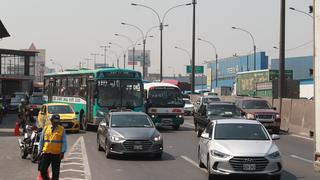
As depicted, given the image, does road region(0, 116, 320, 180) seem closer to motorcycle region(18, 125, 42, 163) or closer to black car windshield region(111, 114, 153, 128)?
motorcycle region(18, 125, 42, 163)

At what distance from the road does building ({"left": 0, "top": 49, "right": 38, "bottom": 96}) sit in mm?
73595

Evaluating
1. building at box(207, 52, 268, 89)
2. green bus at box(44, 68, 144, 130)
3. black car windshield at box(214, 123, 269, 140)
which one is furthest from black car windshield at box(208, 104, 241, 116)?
building at box(207, 52, 268, 89)

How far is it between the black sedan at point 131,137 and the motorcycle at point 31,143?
2111 mm

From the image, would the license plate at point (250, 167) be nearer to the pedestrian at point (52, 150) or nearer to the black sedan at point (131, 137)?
the pedestrian at point (52, 150)

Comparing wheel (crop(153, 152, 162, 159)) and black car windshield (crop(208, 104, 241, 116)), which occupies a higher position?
black car windshield (crop(208, 104, 241, 116))

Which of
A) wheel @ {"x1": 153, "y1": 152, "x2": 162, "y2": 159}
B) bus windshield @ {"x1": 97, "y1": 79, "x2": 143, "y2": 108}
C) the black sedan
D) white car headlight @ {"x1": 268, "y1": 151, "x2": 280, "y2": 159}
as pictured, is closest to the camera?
white car headlight @ {"x1": 268, "y1": 151, "x2": 280, "y2": 159}

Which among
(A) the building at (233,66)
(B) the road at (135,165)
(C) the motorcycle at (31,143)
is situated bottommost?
(B) the road at (135,165)

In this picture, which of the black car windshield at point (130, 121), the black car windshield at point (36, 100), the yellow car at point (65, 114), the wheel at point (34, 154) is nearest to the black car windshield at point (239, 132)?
the black car windshield at point (130, 121)

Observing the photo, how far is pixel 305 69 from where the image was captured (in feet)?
344

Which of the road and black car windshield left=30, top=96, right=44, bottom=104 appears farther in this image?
black car windshield left=30, top=96, right=44, bottom=104

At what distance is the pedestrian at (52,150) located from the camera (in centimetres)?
1142

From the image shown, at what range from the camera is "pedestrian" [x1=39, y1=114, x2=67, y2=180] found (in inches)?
450

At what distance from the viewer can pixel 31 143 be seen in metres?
17.7

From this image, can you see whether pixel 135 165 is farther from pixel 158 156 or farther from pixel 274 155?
pixel 274 155
